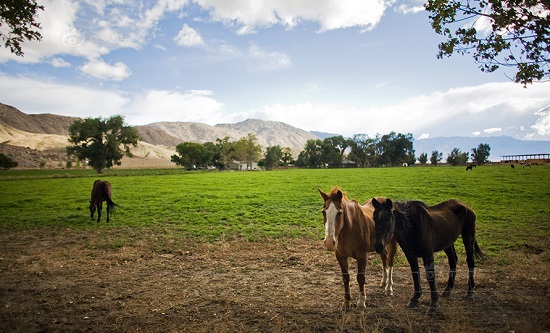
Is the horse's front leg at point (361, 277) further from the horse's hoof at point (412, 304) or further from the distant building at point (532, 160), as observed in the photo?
the distant building at point (532, 160)

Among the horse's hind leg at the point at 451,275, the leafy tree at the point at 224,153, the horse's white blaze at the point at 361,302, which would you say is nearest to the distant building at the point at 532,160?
the horse's hind leg at the point at 451,275

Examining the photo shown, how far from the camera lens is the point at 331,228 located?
5.55 meters

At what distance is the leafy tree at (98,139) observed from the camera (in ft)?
214

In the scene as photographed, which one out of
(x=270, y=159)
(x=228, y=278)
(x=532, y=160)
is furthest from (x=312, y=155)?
(x=228, y=278)

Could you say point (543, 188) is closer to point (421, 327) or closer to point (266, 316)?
point (421, 327)

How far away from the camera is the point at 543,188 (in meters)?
23.8

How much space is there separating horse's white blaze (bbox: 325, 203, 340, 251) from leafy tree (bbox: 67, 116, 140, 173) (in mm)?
68243

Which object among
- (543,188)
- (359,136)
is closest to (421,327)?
(543,188)

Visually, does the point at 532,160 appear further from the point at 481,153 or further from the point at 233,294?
the point at 233,294

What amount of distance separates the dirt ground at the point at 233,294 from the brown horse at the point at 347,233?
0.76m

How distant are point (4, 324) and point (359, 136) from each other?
14750 cm

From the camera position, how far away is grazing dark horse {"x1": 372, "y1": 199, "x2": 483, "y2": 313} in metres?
5.67

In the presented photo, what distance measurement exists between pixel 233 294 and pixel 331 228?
3282 millimetres

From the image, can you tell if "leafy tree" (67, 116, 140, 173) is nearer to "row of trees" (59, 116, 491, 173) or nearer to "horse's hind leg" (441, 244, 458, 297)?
"row of trees" (59, 116, 491, 173)
